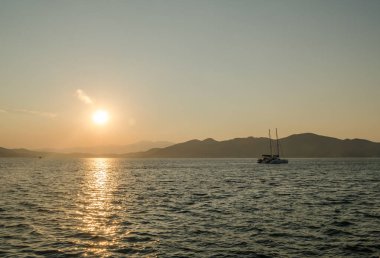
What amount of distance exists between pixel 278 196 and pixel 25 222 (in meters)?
33.7

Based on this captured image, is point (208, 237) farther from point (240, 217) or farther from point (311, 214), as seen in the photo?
point (311, 214)

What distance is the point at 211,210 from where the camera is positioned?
1559 inches

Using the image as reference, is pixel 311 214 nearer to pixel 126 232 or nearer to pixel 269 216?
pixel 269 216

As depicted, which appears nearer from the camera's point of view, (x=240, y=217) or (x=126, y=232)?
(x=126, y=232)

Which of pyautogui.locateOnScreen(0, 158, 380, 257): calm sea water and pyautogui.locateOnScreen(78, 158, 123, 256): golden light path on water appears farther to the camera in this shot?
pyautogui.locateOnScreen(78, 158, 123, 256): golden light path on water

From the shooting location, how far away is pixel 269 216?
1416 inches

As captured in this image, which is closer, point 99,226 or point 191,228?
point 191,228

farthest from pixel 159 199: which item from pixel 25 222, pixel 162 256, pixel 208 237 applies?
pixel 162 256

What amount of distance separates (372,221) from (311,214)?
5556 millimetres

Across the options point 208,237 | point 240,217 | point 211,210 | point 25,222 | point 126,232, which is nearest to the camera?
point 208,237

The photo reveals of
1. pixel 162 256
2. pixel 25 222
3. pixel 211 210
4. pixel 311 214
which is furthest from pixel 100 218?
pixel 311 214

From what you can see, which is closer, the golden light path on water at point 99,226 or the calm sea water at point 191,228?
the calm sea water at point 191,228

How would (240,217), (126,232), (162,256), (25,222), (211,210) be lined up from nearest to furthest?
(162,256) → (126,232) → (25,222) → (240,217) → (211,210)

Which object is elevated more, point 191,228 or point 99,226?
point 99,226
